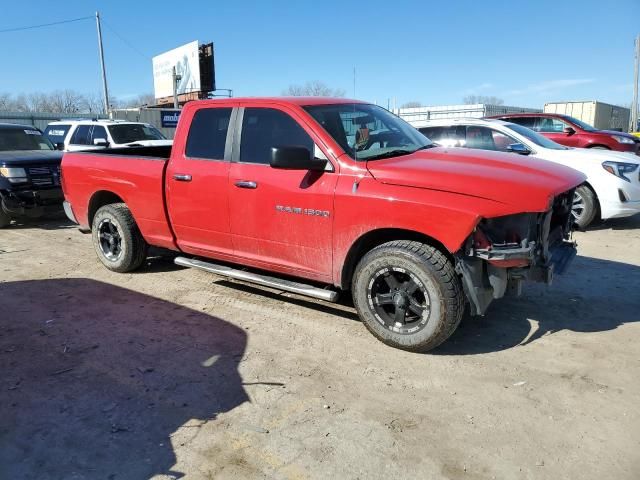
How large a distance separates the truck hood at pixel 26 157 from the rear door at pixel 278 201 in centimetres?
577

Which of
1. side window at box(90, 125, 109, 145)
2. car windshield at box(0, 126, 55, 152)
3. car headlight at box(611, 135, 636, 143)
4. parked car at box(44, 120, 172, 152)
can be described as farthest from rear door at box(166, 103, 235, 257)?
car headlight at box(611, 135, 636, 143)

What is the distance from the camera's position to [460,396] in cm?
331

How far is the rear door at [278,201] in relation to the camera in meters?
4.14

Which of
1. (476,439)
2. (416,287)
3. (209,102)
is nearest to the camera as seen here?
(476,439)

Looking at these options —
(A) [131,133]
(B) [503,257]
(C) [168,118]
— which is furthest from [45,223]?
(C) [168,118]

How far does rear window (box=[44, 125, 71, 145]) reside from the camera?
46.8 ft

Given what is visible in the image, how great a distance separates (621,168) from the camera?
25.5 ft

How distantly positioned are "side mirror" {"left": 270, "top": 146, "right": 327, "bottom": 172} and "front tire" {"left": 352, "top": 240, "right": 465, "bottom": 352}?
2.80 feet

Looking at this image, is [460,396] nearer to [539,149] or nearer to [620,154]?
[539,149]

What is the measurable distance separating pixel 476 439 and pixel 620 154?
7.13m

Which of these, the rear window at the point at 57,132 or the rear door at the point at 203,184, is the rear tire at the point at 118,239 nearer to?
the rear door at the point at 203,184

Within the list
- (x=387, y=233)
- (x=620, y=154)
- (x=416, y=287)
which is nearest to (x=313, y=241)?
(x=387, y=233)

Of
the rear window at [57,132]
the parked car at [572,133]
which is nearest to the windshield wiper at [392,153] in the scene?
the parked car at [572,133]

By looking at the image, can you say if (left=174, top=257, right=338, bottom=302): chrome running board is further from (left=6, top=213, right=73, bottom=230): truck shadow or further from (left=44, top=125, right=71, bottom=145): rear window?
(left=44, top=125, right=71, bottom=145): rear window
